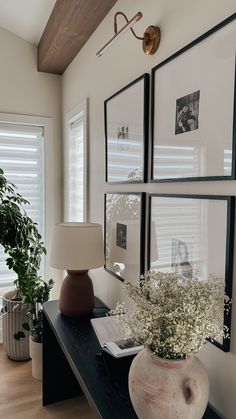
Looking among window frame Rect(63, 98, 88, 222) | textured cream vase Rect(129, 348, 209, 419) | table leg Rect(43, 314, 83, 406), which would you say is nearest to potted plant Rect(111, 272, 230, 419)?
textured cream vase Rect(129, 348, 209, 419)

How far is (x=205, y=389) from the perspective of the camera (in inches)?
37.8

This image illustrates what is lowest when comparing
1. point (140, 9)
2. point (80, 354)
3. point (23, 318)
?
point (23, 318)

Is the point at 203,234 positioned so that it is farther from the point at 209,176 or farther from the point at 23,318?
the point at 23,318

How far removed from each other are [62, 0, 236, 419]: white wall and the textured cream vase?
0.64 ft

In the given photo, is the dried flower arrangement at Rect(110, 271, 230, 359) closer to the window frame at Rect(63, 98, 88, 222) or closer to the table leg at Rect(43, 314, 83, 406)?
the table leg at Rect(43, 314, 83, 406)

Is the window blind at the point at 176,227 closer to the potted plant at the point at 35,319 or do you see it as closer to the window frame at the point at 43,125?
the potted plant at the point at 35,319

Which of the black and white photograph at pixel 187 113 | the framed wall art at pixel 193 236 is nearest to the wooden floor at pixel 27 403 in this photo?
the framed wall art at pixel 193 236

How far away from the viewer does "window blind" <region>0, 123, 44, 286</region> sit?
9.66 ft

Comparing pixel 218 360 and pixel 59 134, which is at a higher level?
pixel 59 134

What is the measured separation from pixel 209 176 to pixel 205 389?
0.68 metres

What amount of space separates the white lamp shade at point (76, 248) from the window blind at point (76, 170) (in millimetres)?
827

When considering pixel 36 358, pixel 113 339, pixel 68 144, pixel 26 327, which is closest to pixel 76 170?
pixel 68 144

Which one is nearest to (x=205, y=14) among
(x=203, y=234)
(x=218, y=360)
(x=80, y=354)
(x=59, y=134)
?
(x=203, y=234)

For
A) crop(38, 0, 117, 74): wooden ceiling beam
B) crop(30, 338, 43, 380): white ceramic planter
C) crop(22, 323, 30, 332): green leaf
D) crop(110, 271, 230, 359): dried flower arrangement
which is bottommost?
crop(30, 338, 43, 380): white ceramic planter
